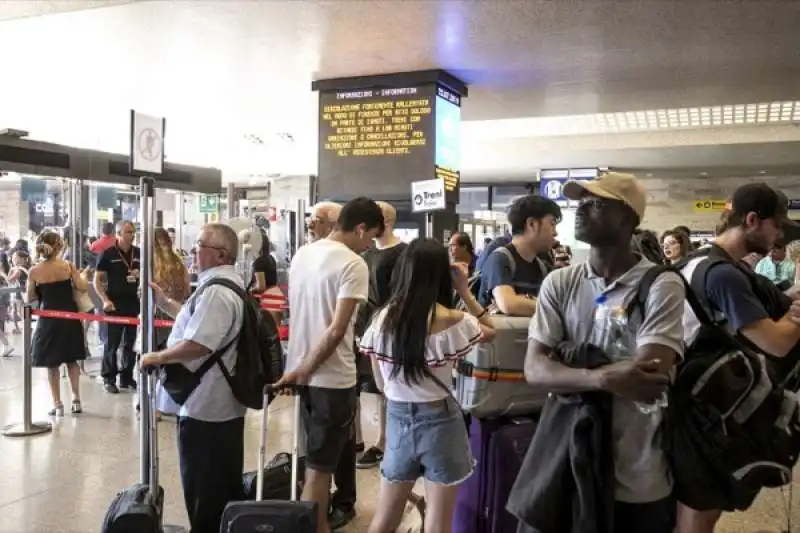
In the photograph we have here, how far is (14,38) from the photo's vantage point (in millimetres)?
6133

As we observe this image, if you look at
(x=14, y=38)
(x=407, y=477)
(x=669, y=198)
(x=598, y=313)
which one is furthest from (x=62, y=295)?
(x=669, y=198)

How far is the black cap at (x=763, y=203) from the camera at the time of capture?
8.35ft

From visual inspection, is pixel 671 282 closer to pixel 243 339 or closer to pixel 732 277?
pixel 732 277

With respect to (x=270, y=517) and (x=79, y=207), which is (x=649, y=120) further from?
(x=270, y=517)

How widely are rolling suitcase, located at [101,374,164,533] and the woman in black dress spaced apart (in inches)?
134

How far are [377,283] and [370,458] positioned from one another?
4.46ft

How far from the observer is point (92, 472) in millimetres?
4820

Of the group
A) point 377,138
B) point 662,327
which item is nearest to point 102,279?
point 377,138

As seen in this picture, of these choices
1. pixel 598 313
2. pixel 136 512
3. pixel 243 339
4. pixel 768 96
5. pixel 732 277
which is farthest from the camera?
pixel 768 96

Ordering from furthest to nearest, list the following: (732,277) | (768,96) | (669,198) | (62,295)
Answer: (669,198) → (768,96) → (62,295) → (732,277)

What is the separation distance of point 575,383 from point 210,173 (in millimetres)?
7766

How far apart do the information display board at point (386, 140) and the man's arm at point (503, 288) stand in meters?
3.72

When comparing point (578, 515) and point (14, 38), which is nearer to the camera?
point (578, 515)

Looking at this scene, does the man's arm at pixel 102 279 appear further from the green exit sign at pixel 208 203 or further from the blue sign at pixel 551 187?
the green exit sign at pixel 208 203
